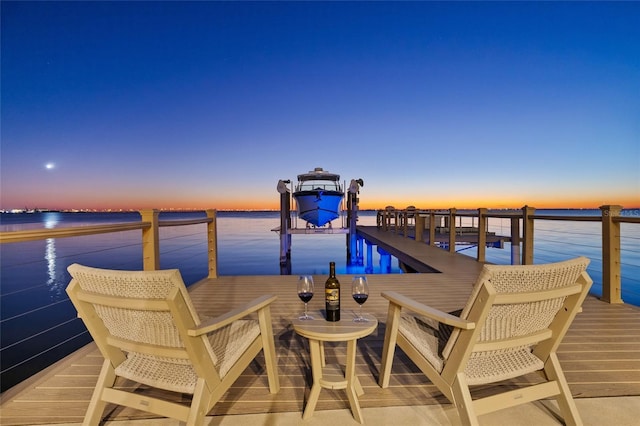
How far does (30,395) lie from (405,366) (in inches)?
84.2

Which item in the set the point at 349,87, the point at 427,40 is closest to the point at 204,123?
the point at 349,87

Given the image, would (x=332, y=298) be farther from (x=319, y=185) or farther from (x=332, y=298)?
(x=319, y=185)

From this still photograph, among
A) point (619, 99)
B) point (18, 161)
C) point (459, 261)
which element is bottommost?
point (459, 261)

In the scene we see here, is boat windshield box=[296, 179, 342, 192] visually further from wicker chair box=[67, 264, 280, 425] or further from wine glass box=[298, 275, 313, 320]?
wicker chair box=[67, 264, 280, 425]

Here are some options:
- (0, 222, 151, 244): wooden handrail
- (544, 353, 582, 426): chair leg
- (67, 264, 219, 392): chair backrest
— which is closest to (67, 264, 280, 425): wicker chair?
(67, 264, 219, 392): chair backrest

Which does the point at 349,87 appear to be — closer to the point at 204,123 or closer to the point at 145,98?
the point at 204,123

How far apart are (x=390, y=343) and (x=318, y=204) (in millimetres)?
11733

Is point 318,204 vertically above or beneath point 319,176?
beneath

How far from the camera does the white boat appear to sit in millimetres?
13258

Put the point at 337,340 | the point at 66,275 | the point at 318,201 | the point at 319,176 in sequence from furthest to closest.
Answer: the point at 319,176 < the point at 318,201 < the point at 66,275 < the point at 337,340

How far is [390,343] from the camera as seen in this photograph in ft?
5.33

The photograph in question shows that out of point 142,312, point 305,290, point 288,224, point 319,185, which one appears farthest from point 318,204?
point 142,312

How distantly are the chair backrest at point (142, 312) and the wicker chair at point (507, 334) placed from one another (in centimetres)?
98

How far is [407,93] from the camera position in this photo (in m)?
12.0
